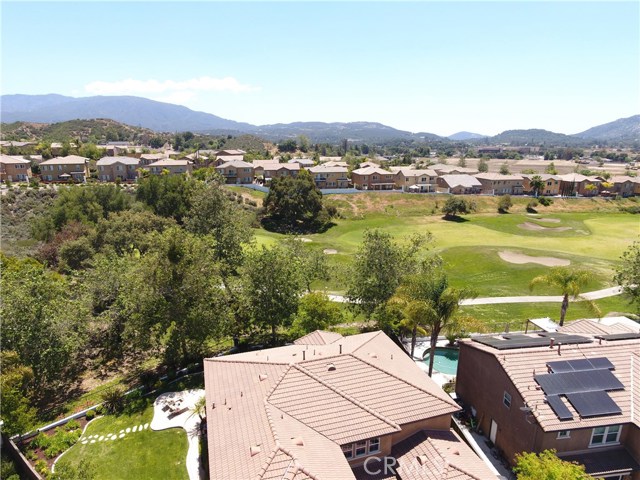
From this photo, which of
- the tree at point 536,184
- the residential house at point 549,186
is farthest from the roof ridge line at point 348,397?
the residential house at point 549,186

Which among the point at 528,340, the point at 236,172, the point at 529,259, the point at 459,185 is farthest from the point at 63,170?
the point at 528,340

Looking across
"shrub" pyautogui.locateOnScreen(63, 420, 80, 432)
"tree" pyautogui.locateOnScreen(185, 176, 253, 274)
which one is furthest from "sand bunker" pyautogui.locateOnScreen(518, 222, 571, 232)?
"shrub" pyautogui.locateOnScreen(63, 420, 80, 432)

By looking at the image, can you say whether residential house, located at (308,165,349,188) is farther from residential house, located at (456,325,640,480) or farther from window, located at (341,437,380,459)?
window, located at (341,437,380,459)

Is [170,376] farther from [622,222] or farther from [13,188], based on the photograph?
[622,222]

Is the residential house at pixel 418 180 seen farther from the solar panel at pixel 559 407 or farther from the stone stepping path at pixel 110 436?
the stone stepping path at pixel 110 436

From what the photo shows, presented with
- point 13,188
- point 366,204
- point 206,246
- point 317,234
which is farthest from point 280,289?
point 13,188

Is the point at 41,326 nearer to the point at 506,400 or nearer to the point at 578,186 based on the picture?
the point at 506,400
